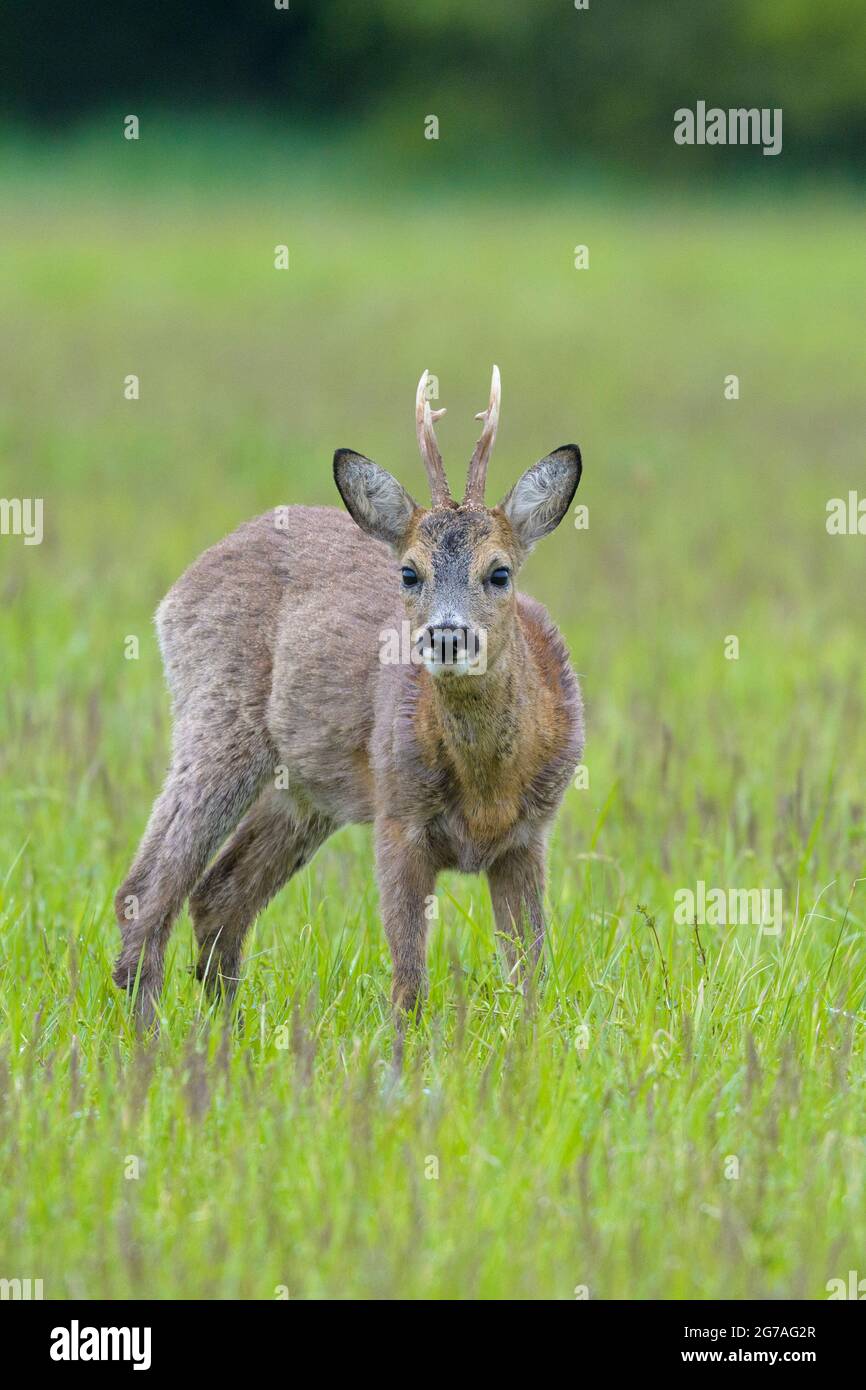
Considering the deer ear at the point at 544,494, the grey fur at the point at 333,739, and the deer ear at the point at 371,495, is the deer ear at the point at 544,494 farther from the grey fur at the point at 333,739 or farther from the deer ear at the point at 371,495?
the deer ear at the point at 371,495

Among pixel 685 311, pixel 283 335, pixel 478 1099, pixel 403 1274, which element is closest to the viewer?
pixel 403 1274

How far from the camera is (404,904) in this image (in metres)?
5.55

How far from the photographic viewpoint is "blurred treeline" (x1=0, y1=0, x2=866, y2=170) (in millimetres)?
34062

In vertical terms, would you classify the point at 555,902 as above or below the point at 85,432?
below

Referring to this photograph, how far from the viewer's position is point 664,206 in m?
29.1

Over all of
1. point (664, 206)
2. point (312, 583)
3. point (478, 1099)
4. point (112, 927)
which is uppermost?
point (664, 206)

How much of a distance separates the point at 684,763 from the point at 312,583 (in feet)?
7.15

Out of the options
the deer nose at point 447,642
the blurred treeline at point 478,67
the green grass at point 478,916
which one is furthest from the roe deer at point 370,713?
the blurred treeline at point 478,67

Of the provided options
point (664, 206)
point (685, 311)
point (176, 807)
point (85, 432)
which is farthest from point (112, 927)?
point (664, 206)

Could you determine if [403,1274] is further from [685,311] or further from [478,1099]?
[685,311]

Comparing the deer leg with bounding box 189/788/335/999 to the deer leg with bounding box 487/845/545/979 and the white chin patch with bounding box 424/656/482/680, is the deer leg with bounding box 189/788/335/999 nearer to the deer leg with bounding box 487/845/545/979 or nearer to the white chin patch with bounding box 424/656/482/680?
the deer leg with bounding box 487/845/545/979

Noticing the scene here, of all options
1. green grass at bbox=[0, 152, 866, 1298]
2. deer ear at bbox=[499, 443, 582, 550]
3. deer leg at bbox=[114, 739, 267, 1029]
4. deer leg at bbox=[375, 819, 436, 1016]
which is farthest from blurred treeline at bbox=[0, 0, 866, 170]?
deer leg at bbox=[375, 819, 436, 1016]

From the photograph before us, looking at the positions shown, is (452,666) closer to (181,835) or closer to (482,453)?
(482,453)

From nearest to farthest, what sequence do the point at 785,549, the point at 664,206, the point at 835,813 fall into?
the point at 835,813, the point at 785,549, the point at 664,206
